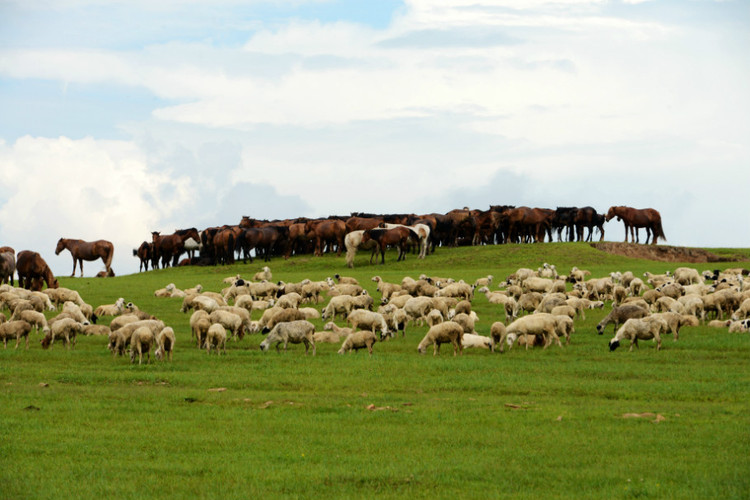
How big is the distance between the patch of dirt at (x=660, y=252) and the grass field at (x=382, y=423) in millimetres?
32041

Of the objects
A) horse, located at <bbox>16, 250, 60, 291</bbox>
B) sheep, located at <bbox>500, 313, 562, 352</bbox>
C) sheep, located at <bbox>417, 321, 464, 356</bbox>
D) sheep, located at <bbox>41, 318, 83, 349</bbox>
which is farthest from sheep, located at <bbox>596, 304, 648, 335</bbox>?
horse, located at <bbox>16, 250, 60, 291</bbox>

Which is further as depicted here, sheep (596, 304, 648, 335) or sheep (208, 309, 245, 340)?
sheep (596, 304, 648, 335)

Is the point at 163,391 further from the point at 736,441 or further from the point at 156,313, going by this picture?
the point at 156,313

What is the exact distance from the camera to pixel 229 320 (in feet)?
82.9

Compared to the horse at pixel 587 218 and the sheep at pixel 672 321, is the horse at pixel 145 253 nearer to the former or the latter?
the horse at pixel 587 218

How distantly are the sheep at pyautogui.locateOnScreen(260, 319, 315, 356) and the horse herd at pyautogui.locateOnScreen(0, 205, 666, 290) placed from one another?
32.6 meters

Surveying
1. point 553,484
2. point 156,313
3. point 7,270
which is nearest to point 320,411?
point 553,484

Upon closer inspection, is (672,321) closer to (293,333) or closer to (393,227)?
(293,333)

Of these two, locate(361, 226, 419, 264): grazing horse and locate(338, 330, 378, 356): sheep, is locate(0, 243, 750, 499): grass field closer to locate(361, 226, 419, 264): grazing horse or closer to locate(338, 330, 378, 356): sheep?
locate(338, 330, 378, 356): sheep

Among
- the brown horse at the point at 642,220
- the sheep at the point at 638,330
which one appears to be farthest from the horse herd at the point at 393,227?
the sheep at the point at 638,330

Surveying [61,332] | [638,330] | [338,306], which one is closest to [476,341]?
[638,330]

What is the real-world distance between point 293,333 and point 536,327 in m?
6.51

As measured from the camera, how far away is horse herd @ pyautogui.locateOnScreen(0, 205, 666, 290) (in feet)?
202

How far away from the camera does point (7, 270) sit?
3975cm
